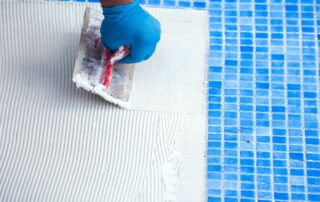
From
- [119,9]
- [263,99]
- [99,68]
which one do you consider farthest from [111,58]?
[263,99]

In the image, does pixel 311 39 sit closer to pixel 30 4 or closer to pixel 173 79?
pixel 173 79

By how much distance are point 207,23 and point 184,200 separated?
566mm

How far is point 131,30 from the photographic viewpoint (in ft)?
4.26

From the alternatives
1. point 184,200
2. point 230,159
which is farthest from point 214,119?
point 184,200

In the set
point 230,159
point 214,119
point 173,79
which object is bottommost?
point 230,159

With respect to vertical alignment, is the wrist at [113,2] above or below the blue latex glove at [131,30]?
above

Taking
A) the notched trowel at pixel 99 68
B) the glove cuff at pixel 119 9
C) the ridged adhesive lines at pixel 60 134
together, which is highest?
the glove cuff at pixel 119 9

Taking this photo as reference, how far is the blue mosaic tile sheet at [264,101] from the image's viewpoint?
1.38 m

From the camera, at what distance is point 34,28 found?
152cm

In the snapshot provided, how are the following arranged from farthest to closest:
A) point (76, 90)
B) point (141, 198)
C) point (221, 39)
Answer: point (221, 39) < point (76, 90) < point (141, 198)

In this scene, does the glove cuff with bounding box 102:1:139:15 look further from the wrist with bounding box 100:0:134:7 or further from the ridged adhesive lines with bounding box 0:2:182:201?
the ridged adhesive lines with bounding box 0:2:182:201

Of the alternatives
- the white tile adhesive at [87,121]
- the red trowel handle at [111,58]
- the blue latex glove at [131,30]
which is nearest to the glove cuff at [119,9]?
the blue latex glove at [131,30]

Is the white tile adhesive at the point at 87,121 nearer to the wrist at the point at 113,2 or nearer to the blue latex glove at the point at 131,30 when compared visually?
the blue latex glove at the point at 131,30

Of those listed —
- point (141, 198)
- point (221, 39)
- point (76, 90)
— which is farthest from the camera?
point (221, 39)
